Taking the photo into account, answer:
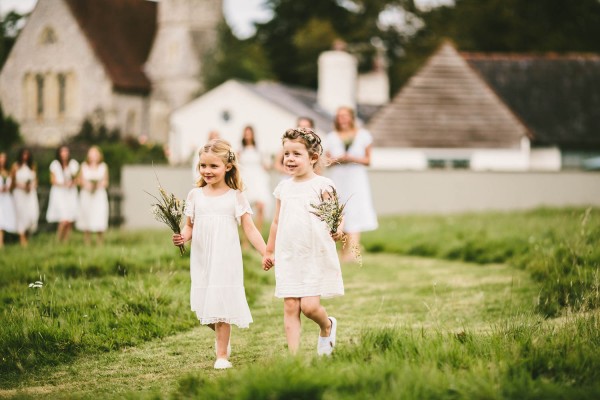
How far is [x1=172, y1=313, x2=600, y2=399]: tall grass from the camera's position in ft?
15.6

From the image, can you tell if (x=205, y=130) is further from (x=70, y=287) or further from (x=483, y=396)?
(x=483, y=396)

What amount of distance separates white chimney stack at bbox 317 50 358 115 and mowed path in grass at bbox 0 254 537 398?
130ft

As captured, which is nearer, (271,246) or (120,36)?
(271,246)

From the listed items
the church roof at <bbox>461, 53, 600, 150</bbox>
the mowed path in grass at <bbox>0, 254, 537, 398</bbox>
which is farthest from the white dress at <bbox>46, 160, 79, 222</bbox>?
the church roof at <bbox>461, 53, 600, 150</bbox>

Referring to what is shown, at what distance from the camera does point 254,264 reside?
12.1 metres

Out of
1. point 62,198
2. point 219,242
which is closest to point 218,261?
point 219,242

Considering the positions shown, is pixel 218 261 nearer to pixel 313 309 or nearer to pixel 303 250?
pixel 303 250

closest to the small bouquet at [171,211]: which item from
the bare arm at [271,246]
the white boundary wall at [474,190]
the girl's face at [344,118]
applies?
the bare arm at [271,246]

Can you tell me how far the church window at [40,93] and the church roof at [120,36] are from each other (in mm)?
5233

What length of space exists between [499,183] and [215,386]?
2456cm

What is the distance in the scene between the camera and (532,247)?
1180 centimetres

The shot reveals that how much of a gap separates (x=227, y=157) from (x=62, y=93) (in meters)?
59.7

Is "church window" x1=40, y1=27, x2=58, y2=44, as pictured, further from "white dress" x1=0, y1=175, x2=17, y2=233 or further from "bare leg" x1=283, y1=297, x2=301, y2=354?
"bare leg" x1=283, y1=297, x2=301, y2=354

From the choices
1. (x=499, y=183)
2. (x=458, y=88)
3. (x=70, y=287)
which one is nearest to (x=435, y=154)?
(x=458, y=88)
